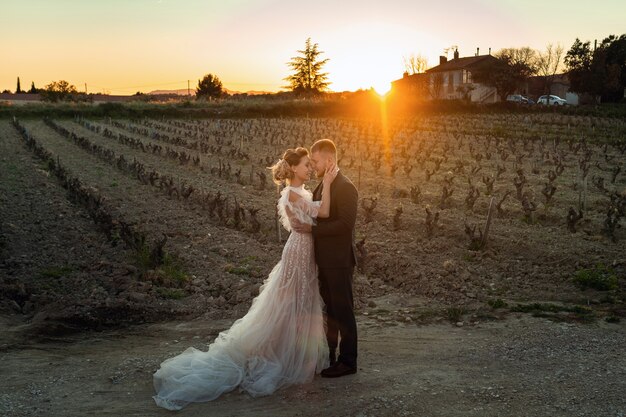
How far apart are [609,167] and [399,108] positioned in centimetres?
3256

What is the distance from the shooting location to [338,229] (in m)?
5.64

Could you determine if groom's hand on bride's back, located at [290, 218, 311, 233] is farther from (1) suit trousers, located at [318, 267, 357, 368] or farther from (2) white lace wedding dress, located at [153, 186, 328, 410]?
(1) suit trousers, located at [318, 267, 357, 368]

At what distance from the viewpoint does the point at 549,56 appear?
79750 millimetres

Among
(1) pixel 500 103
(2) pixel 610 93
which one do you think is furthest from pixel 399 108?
(2) pixel 610 93

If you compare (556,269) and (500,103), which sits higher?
(500,103)

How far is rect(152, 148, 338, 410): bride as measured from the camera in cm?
559

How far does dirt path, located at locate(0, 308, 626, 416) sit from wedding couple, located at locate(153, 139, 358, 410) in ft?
0.54

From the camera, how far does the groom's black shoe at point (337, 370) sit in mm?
5871

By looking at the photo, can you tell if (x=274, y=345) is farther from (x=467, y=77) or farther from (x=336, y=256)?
(x=467, y=77)

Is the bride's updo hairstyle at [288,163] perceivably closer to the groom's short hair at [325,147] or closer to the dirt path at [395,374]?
the groom's short hair at [325,147]

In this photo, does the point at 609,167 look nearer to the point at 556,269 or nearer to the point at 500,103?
the point at 556,269

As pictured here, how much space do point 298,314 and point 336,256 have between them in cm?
64

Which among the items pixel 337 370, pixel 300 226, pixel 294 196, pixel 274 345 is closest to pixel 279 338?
pixel 274 345

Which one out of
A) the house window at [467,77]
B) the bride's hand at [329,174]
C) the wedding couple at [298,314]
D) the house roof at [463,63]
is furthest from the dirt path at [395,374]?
the house window at [467,77]
